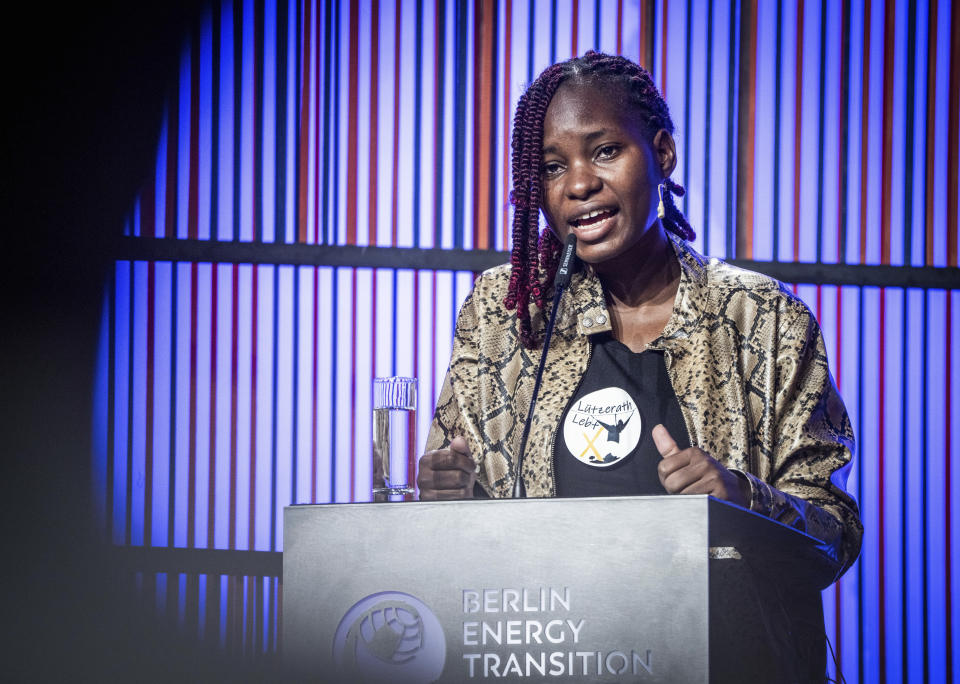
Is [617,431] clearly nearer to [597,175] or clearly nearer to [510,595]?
[597,175]

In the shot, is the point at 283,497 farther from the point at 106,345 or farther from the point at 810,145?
the point at 810,145

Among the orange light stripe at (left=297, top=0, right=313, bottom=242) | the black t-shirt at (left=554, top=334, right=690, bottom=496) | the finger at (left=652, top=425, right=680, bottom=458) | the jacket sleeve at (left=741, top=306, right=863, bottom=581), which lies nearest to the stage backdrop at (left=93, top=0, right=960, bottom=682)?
the orange light stripe at (left=297, top=0, right=313, bottom=242)

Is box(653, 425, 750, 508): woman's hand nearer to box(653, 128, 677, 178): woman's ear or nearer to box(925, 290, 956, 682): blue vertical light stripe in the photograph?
box(653, 128, 677, 178): woman's ear

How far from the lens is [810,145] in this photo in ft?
10.8

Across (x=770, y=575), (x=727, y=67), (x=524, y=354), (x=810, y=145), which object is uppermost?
(x=727, y=67)

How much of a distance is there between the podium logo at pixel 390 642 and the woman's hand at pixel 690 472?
1.07 feet

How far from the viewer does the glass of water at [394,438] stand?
5.44ft

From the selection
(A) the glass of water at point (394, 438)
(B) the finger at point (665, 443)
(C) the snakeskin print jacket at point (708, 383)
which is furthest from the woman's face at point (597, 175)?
(B) the finger at point (665, 443)

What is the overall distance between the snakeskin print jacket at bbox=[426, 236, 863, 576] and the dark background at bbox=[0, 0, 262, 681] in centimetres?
152

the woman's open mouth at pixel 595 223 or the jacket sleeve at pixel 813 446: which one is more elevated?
the woman's open mouth at pixel 595 223

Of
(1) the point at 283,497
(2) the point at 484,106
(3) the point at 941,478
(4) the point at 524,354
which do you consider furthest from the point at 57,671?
(3) the point at 941,478

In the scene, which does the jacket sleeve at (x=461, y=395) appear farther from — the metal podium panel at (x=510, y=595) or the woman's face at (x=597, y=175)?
the metal podium panel at (x=510, y=595)

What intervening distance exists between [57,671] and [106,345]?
99 cm

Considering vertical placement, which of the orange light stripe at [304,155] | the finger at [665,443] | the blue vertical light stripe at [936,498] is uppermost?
the orange light stripe at [304,155]
